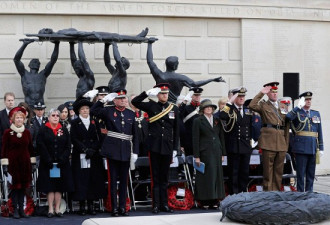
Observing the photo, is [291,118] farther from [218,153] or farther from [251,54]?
[251,54]

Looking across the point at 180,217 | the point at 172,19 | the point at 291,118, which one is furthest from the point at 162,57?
the point at 180,217

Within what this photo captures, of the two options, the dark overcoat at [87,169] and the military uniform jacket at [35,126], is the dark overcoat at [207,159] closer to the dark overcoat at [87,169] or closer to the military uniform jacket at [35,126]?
the dark overcoat at [87,169]

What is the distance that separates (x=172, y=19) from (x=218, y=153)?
21.9ft

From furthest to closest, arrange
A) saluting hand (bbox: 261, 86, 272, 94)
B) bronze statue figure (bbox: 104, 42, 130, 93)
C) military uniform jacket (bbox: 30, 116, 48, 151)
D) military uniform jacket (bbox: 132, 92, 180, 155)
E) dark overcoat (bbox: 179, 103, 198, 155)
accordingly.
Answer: bronze statue figure (bbox: 104, 42, 130, 93) < dark overcoat (bbox: 179, 103, 198, 155) < saluting hand (bbox: 261, 86, 272, 94) < military uniform jacket (bbox: 30, 116, 48, 151) < military uniform jacket (bbox: 132, 92, 180, 155)

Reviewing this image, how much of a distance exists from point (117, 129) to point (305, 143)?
3.45 m

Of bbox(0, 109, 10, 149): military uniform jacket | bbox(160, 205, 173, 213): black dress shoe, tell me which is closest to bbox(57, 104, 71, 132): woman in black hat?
bbox(0, 109, 10, 149): military uniform jacket

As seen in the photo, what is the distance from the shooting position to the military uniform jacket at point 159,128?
43.1ft

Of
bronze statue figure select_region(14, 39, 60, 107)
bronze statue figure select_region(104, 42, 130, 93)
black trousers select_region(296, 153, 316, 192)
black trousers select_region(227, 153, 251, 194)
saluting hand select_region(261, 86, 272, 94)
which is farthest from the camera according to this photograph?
bronze statue figure select_region(14, 39, 60, 107)

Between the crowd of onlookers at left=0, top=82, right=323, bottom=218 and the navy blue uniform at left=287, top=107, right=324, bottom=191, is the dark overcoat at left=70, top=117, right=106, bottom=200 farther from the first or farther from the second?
the navy blue uniform at left=287, top=107, right=324, bottom=191

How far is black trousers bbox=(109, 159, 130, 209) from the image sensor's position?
12.8 m

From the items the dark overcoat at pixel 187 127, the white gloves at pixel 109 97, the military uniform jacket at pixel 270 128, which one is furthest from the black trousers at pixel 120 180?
the military uniform jacket at pixel 270 128

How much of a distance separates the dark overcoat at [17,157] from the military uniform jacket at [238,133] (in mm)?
3487

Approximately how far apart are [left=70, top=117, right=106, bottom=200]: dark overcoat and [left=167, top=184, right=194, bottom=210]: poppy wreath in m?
1.21

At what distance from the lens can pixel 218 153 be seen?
1387cm
